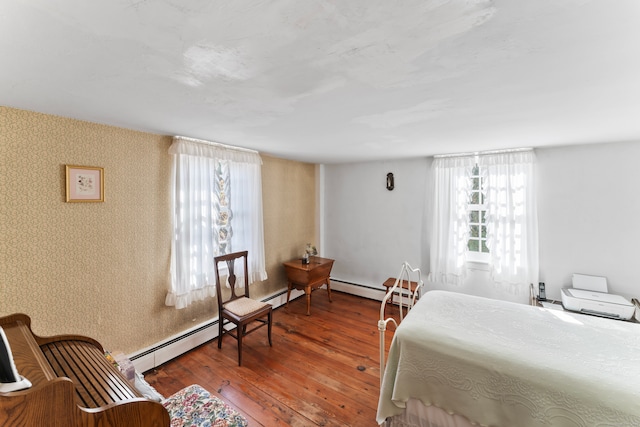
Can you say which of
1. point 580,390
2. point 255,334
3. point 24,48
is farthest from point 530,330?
point 24,48

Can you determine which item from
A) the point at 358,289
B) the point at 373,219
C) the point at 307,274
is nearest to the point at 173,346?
the point at 307,274

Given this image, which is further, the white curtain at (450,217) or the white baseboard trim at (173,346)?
the white curtain at (450,217)

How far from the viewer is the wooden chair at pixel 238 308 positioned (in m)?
2.56

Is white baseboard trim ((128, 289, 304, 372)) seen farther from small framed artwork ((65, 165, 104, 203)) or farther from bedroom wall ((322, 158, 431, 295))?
bedroom wall ((322, 158, 431, 295))

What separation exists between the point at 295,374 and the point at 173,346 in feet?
4.13

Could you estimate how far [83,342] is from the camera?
1.23 meters

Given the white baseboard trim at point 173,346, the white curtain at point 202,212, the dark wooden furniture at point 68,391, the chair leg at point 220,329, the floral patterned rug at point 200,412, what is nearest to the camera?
the dark wooden furniture at point 68,391

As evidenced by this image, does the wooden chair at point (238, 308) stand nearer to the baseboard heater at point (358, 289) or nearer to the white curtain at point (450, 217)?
the baseboard heater at point (358, 289)

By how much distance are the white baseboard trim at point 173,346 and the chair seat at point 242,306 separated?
1.32 ft

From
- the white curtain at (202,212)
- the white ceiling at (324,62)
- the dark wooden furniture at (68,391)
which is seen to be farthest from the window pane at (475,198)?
the dark wooden furniture at (68,391)

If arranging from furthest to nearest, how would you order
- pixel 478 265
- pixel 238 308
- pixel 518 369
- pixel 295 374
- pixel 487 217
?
pixel 478 265 → pixel 487 217 → pixel 238 308 → pixel 295 374 → pixel 518 369

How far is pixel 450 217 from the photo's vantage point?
3.48 m

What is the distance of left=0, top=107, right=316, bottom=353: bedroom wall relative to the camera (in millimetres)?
1737

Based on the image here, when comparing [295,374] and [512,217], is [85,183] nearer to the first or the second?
[295,374]
